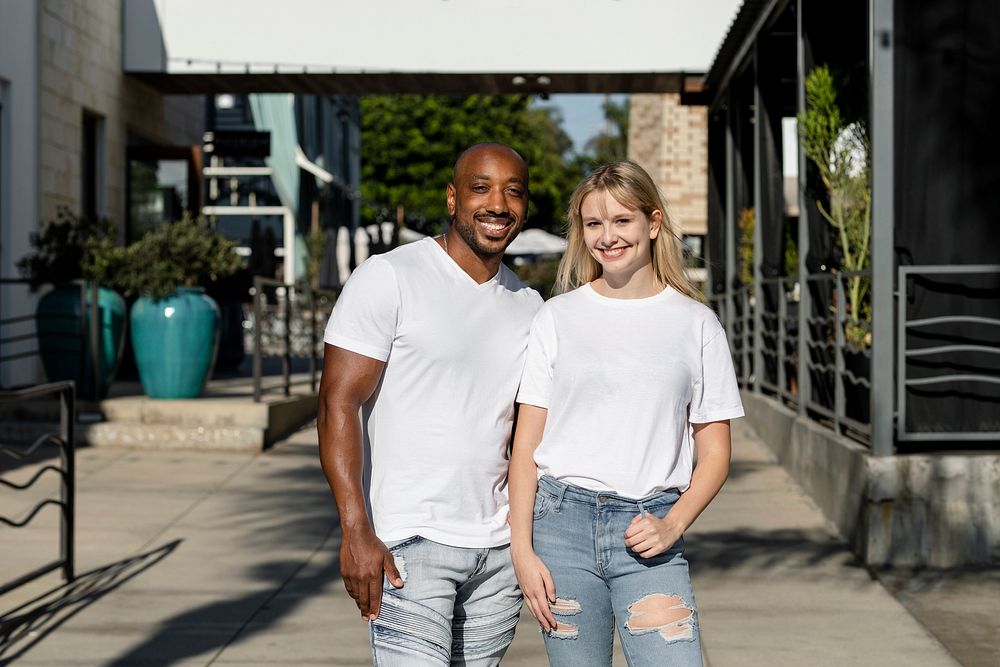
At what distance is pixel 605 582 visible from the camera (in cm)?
286

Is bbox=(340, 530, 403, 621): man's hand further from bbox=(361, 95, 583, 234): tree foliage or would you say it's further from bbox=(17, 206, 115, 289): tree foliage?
bbox=(361, 95, 583, 234): tree foliage

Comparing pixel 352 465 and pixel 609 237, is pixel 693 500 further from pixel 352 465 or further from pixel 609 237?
pixel 352 465

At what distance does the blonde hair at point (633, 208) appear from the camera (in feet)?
9.58

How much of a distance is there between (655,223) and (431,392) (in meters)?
0.62

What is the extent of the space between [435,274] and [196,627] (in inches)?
121

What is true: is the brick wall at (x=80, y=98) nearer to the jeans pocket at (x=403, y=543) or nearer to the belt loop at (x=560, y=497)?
the jeans pocket at (x=403, y=543)

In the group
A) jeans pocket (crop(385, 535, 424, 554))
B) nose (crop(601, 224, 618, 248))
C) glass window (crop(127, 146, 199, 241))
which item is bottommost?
jeans pocket (crop(385, 535, 424, 554))

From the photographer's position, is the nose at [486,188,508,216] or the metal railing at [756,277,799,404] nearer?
the nose at [486,188,508,216]

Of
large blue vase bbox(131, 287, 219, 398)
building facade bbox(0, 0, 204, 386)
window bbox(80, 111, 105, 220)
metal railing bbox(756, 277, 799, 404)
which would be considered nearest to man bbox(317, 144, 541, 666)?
metal railing bbox(756, 277, 799, 404)

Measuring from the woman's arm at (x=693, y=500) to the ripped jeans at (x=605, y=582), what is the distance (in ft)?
0.14

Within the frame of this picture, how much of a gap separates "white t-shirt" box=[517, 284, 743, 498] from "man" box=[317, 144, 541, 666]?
123mm

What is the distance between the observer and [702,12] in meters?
14.3

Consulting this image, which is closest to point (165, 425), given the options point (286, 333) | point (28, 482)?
point (286, 333)

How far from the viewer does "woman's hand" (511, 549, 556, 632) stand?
278 centimetres
